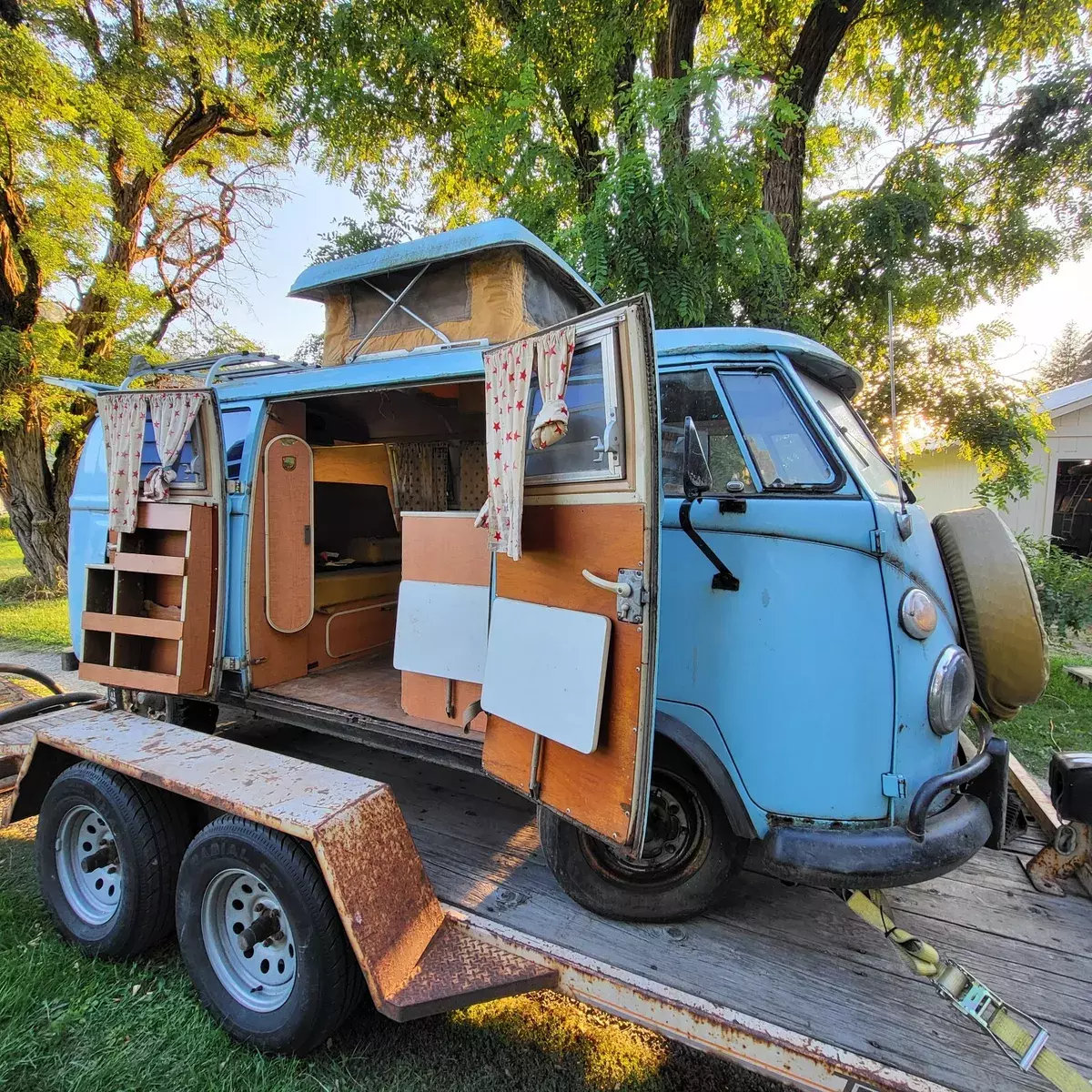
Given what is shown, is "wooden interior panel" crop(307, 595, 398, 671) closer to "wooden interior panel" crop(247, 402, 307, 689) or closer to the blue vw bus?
"wooden interior panel" crop(247, 402, 307, 689)

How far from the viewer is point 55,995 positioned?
2418mm

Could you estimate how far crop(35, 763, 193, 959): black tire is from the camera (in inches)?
98.8

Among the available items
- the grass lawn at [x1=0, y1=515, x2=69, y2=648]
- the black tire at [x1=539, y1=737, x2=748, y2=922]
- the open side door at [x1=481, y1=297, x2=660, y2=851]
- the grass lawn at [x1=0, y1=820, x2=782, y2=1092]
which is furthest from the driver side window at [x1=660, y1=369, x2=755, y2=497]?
the grass lawn at [x1=0, y1=515, x2=69, y2=648]

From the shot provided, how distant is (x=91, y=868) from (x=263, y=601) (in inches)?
59.7

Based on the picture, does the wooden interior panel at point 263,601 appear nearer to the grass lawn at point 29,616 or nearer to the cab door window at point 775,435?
the cab door window at point 775,435

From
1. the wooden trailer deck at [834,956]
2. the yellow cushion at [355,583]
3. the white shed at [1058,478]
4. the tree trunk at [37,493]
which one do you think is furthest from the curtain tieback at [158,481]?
the white shed at [1058,478]

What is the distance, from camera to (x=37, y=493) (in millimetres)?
10930

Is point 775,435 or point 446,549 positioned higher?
point 775,435

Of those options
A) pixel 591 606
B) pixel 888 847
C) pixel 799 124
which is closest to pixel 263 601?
pixel 591 606

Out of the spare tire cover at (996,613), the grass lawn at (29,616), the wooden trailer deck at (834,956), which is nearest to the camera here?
the wooden trailer deck at (834,956)

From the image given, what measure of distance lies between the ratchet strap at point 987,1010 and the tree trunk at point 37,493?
Answer: 530 inches

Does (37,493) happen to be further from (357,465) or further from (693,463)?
(693,463)

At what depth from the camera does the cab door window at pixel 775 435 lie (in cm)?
229

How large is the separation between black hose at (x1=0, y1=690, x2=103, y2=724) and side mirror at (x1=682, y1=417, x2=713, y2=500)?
13.4 ft
